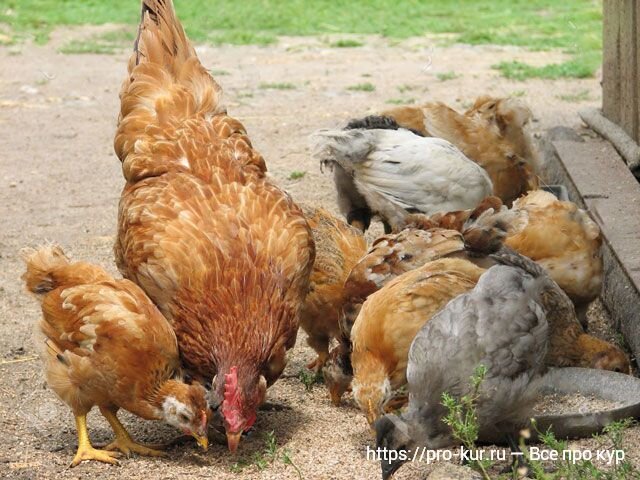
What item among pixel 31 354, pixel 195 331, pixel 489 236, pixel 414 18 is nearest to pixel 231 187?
pixel 195 331

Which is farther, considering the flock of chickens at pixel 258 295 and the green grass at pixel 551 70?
the green grass at pixel 551 70

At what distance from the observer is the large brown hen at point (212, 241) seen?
13.8 feet

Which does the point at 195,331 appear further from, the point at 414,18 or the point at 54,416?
the point at 414,18

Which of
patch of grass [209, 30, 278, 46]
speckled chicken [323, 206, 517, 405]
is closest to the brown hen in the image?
speckled chicken [323, 206, 517, 405]

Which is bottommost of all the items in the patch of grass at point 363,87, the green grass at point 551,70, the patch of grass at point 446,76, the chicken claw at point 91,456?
the green grass at point 551,70

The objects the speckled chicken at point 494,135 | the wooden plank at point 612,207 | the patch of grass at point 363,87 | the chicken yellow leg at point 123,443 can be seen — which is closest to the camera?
the chicken yellow leg at point 123,443

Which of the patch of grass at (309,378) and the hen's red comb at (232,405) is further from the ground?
the hen's red comb at (232,405)

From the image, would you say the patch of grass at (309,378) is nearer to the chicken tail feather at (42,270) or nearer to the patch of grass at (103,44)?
the chicken tail feather at (42,270)

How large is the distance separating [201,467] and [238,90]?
24.5 feet

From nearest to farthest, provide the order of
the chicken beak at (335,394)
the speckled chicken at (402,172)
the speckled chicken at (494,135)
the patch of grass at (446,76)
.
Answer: the chicken beak at (335,394), the speckled chicken at (402,172), the speckled chicken at (494,135), the patch of grass at (446,76)

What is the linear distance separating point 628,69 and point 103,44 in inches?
315

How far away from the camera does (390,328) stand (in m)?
4.33

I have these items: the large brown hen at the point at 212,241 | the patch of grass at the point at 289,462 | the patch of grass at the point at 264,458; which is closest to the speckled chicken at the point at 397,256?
the large brown hen at the point at 212,241

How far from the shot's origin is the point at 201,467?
422cm
